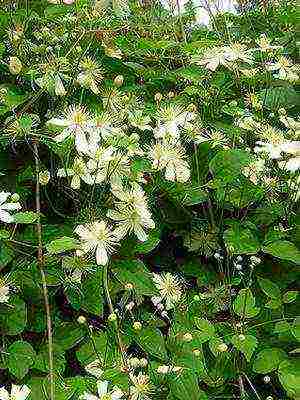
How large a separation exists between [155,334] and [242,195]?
379 mm

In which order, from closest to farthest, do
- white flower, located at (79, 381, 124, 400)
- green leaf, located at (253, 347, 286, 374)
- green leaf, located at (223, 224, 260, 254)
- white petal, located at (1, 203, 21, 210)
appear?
white flower, located at (79, 381, 124, 400), white petal, located at (1, 203, 21, 210), green leaf, located at (253, 347, 286, 374), green leaf, located at (223, 224, 260, 254)

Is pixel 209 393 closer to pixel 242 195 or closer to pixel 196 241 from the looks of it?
pixel 196 241

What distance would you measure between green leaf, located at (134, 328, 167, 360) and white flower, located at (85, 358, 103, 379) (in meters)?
0.11

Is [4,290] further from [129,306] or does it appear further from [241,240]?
[241,240]

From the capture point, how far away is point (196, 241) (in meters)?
1.67

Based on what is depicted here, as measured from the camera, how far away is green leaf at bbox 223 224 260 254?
1.59m

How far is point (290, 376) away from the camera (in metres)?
1.46

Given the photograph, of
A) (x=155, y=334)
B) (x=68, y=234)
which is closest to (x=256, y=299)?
(x=155, y=334)

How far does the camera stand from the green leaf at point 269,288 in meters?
1.59

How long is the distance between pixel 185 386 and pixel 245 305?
0.22 metres

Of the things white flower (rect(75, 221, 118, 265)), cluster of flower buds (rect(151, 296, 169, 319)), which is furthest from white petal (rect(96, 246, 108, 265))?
cluster of flower buds (rect(151, 296, 169, 319))

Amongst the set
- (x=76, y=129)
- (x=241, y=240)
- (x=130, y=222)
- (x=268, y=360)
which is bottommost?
(x=268, y=360)

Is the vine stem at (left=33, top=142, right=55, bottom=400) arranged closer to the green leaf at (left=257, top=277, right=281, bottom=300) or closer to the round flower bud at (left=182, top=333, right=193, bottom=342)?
the round flower bud at (left=182, top=333, right=193, bottom=342)

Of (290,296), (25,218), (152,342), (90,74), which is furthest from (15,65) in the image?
(290,296)
